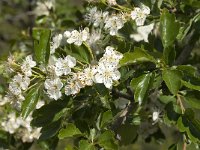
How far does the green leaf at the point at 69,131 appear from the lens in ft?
4.10

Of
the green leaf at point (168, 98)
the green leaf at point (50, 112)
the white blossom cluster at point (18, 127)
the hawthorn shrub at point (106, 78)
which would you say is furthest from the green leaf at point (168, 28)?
the white blossom cluster at point (18, 127)

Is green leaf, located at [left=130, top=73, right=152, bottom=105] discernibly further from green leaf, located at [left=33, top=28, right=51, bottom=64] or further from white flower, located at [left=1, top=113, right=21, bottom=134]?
white flower, located at [left=1, top=113, right=21, bottom=134]

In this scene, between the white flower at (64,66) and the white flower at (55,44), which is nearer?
the white flower at (64,66)

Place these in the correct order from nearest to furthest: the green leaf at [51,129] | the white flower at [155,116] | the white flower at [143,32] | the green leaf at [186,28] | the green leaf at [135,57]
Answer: the green leaf at [135,57] → the green leaf at [51,129] → the green leaf at [186,28] → the white flower at [155,116] → the white flower at [143,32]

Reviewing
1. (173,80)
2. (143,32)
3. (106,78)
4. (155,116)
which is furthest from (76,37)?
(143,32)

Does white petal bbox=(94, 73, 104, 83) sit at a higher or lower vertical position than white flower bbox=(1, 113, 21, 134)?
higher

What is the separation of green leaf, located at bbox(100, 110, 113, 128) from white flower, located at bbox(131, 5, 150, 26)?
10.7 inches

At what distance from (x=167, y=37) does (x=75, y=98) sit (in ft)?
1.01

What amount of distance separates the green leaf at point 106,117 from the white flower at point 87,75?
0.48ft

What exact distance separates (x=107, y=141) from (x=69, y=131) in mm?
104

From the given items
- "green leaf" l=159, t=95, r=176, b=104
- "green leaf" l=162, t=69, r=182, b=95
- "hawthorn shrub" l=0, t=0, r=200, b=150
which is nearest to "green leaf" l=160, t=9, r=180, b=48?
"hawthorn shrub" l=0, t=0, r=200, b=150

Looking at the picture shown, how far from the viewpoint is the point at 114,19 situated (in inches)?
52.9

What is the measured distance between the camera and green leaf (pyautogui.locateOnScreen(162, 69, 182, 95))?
117 centimetres

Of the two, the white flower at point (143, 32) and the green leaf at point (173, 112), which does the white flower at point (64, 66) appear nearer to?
the green leaf at point (173, 112)
